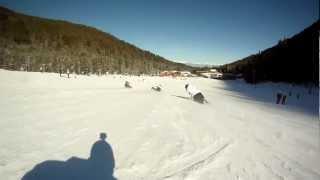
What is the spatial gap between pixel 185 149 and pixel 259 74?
81039 mm

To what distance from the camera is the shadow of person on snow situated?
5.01 meters

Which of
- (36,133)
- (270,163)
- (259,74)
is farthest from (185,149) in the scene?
(259,74)

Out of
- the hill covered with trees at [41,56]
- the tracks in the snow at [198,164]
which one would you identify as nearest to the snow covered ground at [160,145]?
the tracks in the snow at [198,164]

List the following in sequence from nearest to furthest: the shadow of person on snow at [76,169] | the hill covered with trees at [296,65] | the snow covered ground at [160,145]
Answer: the shadow of person on snow at [76,169] < the snow covered ground at [160,145] < the hill covered with trees at [296,65]

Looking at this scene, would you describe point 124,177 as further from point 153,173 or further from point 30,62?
point 30,62

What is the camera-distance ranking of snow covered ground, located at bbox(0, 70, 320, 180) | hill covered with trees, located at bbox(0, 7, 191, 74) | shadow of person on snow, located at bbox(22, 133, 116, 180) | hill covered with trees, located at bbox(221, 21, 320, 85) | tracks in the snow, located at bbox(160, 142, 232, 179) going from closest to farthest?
shadow of person on snow, located at bbox(22, 133, 116, 180)
tracks in the snow, located at bbox(160, 142, 232, 179)
snow covered ground, located at bbox(0, 70, 320, 180)
hill covered with trees, located at bbox(221, 21, 320, 85)
hill covered with trees, located at bbox(0, 7, 191, 74)

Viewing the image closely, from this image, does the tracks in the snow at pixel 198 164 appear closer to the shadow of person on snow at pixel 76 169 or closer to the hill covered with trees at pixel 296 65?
the shadow of person on snow at pixel 76 169

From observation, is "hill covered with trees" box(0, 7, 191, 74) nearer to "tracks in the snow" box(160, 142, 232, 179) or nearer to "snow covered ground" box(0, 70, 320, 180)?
"snow covered ground" box(0, 70, 320, 180)

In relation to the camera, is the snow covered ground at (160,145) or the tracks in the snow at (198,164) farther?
the snow covered ground at (160,145)

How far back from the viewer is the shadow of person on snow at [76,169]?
501 centimetres

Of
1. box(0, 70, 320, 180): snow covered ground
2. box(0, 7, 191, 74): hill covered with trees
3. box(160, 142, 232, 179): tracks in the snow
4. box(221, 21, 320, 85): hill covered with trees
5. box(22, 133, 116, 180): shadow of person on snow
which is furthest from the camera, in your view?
box(0, 7, 191, 74): hill covered with trees

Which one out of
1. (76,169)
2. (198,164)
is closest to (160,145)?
(198,164)

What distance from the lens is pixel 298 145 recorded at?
923 centimetres

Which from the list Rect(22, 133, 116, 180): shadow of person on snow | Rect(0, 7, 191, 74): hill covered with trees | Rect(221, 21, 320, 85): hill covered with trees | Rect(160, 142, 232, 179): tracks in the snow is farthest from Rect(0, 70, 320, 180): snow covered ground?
Rect(0, 7, 191, 74): hill covered with trees
